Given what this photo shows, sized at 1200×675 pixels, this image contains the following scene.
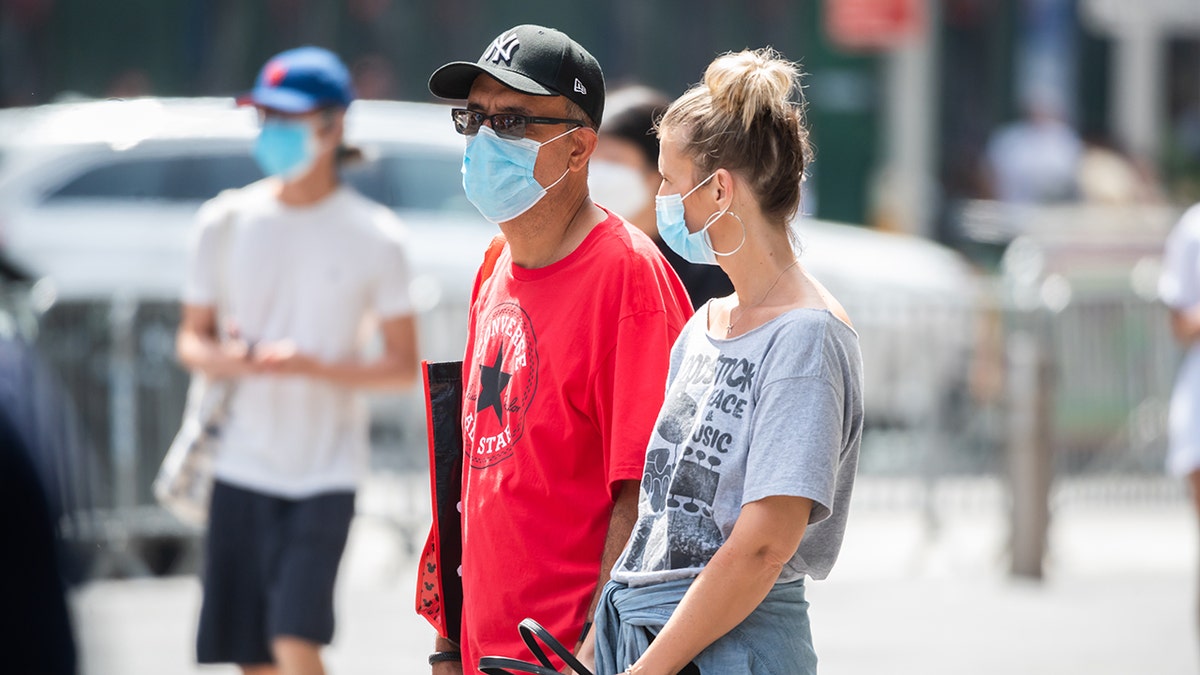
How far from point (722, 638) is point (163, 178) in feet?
30.3

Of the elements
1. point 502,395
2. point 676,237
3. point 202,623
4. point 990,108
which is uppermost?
point 990,108

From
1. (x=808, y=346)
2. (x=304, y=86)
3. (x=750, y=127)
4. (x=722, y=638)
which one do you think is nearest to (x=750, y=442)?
(x=808, y=346)

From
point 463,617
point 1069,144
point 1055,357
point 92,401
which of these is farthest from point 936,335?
point 1069,144

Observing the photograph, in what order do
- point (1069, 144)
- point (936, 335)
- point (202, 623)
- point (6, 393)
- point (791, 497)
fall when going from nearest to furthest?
point (6, 393) → point (791, 497) → point (202, 623) → point (936, 335) → point (1069, 144)

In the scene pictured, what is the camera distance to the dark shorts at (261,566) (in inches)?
196

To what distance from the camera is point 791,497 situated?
114 inches

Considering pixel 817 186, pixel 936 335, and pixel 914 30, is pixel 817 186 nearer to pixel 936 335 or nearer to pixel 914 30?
pixel 914 30

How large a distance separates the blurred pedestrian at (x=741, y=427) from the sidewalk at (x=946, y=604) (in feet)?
11.4

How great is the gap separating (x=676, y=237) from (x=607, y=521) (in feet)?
1.82

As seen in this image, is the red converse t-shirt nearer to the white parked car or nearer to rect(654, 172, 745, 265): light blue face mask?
rect(654, 172, 745, 265): light blue face mask

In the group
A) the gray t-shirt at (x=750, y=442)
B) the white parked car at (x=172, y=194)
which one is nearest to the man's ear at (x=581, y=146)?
the gray t-shirt at (x=750, y=442)

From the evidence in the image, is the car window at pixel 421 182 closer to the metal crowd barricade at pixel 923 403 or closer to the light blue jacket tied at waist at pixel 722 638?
the metal crowd barricade at pixel 923 403

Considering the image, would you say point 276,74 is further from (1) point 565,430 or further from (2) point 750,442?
(2) point 750,442

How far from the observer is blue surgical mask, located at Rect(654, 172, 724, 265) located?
3164 mm
